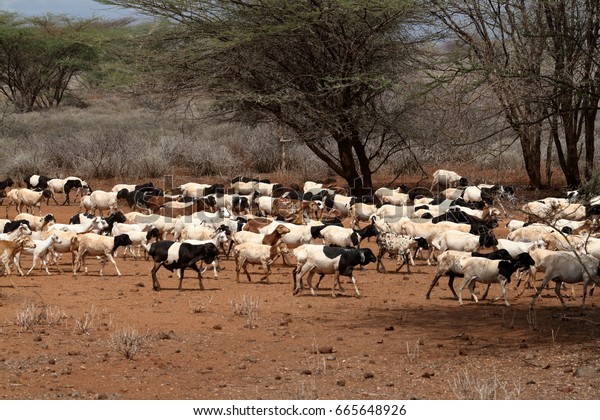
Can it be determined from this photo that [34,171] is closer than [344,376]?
No

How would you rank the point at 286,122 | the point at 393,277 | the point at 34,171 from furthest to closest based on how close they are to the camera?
the point at 34,171, the point at 286,122, the point at 393,277

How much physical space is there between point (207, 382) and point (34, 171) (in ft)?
82.0

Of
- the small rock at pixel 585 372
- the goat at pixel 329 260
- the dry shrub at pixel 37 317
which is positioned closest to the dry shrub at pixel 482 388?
the small rock at pixel 585 372

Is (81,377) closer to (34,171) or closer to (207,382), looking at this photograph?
(207,382)

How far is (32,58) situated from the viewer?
175 ft

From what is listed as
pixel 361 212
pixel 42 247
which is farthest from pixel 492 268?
pixel 361 212

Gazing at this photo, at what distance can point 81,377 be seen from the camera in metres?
9.84

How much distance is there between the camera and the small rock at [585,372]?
9766 millimetres

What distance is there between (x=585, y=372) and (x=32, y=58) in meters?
47.7

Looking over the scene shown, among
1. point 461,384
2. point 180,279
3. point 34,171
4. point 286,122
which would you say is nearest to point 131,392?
point 461,384

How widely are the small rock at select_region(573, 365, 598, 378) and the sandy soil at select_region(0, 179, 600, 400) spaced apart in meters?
0.02

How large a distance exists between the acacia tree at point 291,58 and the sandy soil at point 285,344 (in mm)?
11814

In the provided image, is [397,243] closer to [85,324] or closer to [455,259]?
[455,259]

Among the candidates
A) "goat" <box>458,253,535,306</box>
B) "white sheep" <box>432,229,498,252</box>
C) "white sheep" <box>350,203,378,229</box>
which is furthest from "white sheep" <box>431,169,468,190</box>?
"goat" <box>458,253,535,306</box>
